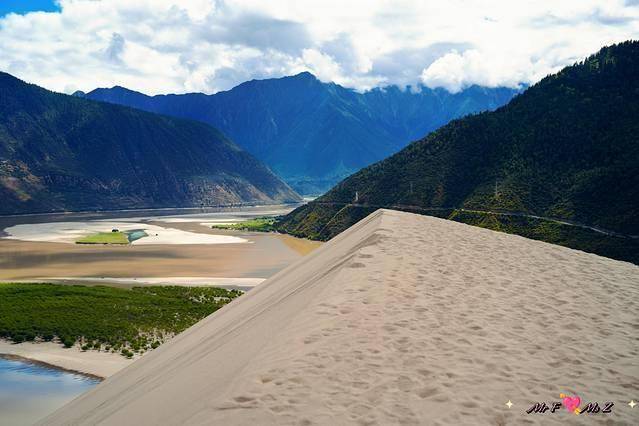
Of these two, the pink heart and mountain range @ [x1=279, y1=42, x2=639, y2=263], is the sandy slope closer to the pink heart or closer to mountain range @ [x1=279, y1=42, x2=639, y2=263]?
the pink heart

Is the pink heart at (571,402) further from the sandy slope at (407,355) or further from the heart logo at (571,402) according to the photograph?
the sandy slope at (407,355)

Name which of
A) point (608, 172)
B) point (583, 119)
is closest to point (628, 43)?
point (583, 119)

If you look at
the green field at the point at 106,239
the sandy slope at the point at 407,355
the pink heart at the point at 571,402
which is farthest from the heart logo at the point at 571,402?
the green field at the point at 106,239

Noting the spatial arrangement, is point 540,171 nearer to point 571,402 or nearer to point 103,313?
point 103,313

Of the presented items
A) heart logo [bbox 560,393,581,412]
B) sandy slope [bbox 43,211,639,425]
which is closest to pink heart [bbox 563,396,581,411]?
heart logo [bbox 560,393,581,412]

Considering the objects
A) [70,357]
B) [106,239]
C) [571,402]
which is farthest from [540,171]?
[571,402]
